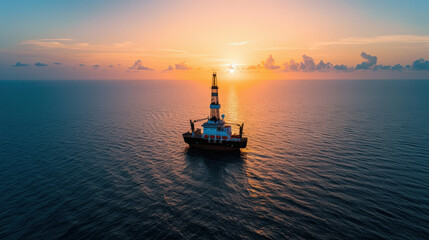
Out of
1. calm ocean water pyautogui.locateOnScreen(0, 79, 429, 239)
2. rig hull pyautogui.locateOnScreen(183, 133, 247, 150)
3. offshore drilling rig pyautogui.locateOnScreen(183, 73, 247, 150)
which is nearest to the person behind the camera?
calm ocean water pyautogui.locateOnScreen(0, 79, 429, 239)

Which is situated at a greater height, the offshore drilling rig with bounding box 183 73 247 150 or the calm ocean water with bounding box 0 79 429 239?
the offshore drilling rig with bounding box 183 73 247 150

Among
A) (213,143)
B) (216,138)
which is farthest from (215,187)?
(216,138)

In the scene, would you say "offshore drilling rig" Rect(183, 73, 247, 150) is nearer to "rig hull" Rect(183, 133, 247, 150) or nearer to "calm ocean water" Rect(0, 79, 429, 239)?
"rig hull" Rect(183, 133, 247, 150)

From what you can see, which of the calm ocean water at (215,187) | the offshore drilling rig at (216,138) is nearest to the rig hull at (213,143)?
the offshore drilling rig at (216,138)

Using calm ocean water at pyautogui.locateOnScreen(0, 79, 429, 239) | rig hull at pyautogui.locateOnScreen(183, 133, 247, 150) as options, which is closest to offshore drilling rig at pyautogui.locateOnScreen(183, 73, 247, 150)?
rig hull at pyautogui.locateOnScreen(183, 133, 247, 150)

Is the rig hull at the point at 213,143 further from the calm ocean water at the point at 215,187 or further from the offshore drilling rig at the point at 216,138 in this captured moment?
the calm ocean water at the point at 215,187

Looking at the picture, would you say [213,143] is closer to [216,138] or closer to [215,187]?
[216,138]

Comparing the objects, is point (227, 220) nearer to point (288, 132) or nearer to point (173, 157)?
point (173, 157)

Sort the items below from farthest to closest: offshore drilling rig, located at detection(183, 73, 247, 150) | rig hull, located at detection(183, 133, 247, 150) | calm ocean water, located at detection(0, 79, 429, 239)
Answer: offshore drilling rig, located at detection(183, 73, 247, 150), rig hull, located at detection(183, 133, 247, 150), calm ocean water, located at detection(0, 79, 429, 239)

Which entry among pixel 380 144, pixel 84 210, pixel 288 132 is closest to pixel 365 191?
pixel 380 144
